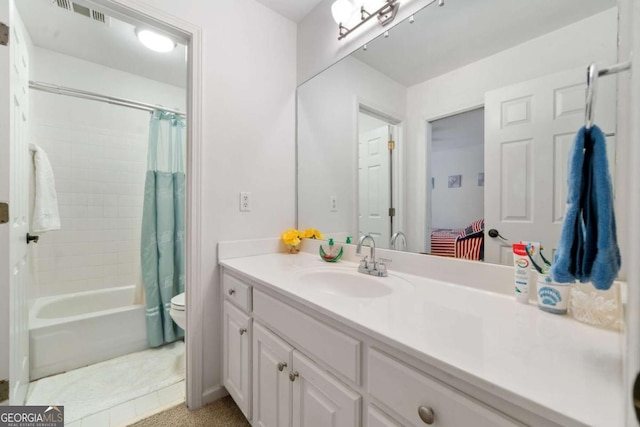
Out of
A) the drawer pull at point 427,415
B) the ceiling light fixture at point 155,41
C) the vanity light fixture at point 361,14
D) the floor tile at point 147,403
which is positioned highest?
the ceiling light fixture at point 155,41

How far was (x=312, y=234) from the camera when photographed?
5.54 feet

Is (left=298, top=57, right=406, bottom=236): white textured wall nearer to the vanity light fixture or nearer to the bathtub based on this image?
the vanity light fixture

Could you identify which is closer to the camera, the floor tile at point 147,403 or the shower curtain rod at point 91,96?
the floor tile at point 147,403

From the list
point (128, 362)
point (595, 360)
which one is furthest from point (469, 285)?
A: point (128, 362)

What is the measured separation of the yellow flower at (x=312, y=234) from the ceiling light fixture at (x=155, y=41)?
1648 mm

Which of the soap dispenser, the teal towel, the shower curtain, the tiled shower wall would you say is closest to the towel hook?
the teal towel

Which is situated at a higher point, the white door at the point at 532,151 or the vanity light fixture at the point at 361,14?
the vanity light fixture at the point at 361,14

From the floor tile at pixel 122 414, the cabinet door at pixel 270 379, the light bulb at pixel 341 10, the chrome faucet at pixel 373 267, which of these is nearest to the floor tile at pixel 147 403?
the floor tile at pixel 122 414

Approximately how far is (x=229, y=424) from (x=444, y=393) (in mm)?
1242

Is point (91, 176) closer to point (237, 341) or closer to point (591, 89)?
point (237, 341)

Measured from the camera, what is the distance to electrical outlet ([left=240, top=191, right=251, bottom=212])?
154 centimetres

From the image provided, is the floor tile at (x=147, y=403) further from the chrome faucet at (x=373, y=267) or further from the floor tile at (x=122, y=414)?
the chrome faucet at (x=373, y=267)

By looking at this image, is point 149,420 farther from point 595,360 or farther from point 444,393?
point 595,360

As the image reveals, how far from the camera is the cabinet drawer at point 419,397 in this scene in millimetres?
464
